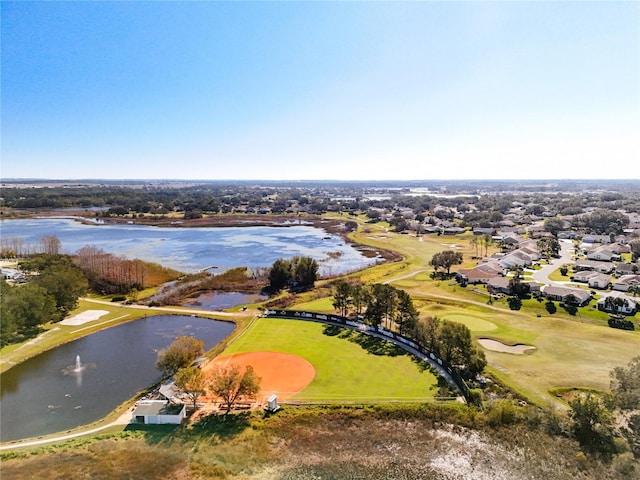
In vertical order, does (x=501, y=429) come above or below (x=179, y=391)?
below

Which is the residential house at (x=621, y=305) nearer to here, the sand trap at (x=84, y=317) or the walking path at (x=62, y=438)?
the walking path at (x=62, y=438)

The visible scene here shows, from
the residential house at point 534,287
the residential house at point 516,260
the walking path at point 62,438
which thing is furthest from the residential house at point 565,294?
the walking path at point 62,438

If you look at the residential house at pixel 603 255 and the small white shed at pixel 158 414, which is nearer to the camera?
the small white shed at pixel 158 414

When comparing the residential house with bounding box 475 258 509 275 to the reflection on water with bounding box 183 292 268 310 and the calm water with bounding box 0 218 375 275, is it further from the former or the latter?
the reflection on water with bounding box 183 292 268 310

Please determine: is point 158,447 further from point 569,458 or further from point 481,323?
point 481,323

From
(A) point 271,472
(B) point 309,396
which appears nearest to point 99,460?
(A) point 271,472
